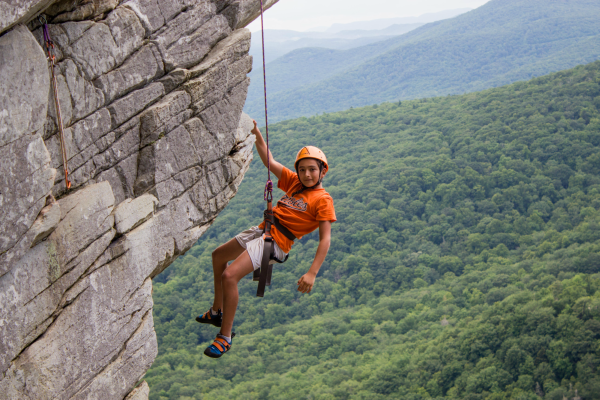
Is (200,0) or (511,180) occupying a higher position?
(200,0)

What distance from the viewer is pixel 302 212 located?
20.8 ft

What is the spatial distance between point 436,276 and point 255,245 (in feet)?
243

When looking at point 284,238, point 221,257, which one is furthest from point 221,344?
point 284,238

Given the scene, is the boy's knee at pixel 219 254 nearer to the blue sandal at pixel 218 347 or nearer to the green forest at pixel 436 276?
the blue sandal at pixel 218 347

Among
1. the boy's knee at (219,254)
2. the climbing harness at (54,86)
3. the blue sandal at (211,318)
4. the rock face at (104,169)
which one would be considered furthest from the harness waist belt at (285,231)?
the climbing harness at (54,86)

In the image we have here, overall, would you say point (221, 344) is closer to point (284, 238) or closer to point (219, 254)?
point (219, 254)

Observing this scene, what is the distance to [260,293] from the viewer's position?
6.27 metres

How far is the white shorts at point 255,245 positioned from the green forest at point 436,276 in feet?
150

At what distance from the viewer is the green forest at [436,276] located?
51.1m

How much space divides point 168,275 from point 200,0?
78574 mm

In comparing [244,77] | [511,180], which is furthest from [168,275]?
[244,77]

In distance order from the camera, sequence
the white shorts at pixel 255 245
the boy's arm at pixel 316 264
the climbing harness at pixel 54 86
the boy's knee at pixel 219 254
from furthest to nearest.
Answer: the boy's knee at pixel 219 254, the white shorts at pixel 255 245, the boy's arm at pixel 316 264, the climbing harness at pixel 54 86

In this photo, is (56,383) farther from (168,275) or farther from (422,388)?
(168,275)

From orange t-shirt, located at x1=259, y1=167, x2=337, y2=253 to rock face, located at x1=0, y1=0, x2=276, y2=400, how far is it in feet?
4.10
